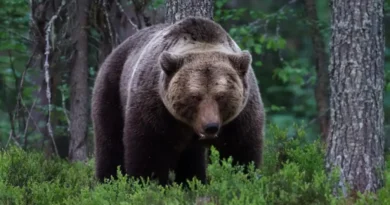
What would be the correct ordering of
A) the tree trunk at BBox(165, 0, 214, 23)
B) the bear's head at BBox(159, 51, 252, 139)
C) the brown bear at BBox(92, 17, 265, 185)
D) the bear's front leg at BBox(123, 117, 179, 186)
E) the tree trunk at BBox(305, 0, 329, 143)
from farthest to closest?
the tree trunk at BBox(305, 0, 329, 143)
the tree trunk at BBox(165, 0, 214, 23)
the bear's front leg at BBox(123, 117, 179, 186)
the brown bear at BBox(92, 17, 265, 185)
the bear's head at BBox(159, 51, 252, 139)

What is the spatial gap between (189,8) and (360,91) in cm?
247

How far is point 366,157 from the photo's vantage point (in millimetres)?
5598

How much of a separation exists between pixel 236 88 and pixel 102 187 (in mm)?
1241

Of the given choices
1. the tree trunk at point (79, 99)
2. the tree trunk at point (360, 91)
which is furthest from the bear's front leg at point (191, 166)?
the tree trunk at point (79, 99)

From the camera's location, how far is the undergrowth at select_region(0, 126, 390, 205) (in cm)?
450

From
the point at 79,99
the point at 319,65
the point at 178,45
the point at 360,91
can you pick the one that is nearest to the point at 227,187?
the point at 360,91

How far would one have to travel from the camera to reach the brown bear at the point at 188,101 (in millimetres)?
5520

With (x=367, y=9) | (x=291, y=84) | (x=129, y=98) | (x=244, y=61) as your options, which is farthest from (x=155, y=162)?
(x=291, y=84)

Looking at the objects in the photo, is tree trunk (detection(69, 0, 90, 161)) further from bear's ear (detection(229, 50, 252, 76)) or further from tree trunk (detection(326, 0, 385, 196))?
tree trunk (detection(326, 0, 385, 196))

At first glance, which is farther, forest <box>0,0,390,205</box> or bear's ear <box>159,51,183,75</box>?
bear's ear <box>159,51,183,75</box>

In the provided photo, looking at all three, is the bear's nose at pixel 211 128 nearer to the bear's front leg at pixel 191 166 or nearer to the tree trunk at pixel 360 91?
the tree trunk at pixel 360 91

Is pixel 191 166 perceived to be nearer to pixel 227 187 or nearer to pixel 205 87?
pixel 205 87

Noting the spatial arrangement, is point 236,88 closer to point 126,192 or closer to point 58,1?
point 126,192

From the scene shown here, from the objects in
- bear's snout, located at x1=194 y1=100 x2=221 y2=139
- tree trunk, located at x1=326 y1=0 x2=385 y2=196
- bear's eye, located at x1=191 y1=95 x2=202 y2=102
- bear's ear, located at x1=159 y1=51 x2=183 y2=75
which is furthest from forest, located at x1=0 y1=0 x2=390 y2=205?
bear's ear, located at x1=159 y1=51 x2=183 y2=75
